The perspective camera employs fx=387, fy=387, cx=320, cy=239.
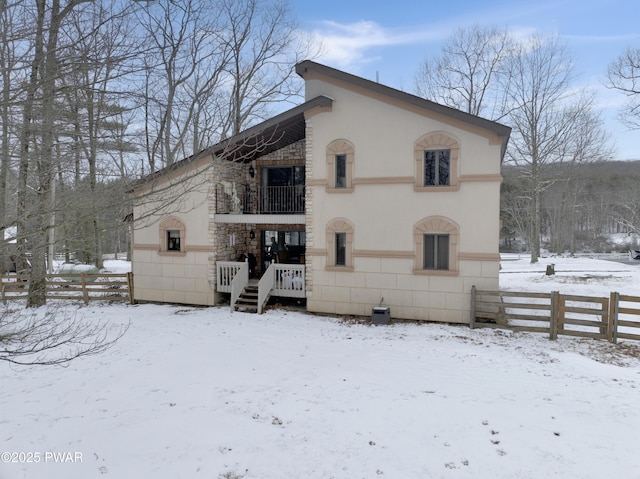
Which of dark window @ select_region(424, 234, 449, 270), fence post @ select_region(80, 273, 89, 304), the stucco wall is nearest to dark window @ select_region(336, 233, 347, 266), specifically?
the stucco wall

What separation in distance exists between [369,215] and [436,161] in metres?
2.63

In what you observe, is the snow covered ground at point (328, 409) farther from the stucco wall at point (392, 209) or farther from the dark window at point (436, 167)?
the dark window at point (436, 167)

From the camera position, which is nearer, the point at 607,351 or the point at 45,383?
the point at 45,383

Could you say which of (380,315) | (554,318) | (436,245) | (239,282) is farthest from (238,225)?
(554,318)

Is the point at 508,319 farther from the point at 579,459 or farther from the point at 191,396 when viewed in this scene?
the point at 191,396

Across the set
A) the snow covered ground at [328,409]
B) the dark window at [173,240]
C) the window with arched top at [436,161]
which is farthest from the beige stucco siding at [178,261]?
the window with arched top at [436,161]

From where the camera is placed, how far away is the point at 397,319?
1230 cm

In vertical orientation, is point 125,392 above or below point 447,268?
below

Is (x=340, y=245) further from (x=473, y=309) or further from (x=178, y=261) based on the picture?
(x=178, y=261)

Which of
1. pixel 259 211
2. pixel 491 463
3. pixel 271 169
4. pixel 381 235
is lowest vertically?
pixel 491 463

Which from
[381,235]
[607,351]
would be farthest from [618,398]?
[381,235]

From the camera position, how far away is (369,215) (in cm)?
1249

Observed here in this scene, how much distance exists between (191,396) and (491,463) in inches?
190

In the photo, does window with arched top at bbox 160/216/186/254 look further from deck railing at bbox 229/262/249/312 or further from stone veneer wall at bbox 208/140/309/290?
deck railing at bbox 229/262/249/312
